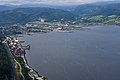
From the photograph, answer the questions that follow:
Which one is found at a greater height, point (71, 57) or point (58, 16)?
point (71, 57)

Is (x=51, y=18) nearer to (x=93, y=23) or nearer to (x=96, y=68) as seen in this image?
(x=93, y=23)

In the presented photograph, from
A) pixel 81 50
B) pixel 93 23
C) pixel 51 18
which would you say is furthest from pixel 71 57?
pixel 51 18

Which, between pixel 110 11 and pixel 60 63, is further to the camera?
pixel 110 11

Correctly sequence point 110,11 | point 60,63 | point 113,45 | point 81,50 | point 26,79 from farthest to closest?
point 110,11 < point 113,45 < point 81,50 < point 60,63 < point 26,79

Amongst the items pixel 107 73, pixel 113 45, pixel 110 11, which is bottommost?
pixel 110 11

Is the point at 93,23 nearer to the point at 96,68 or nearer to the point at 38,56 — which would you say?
the point at 38,56

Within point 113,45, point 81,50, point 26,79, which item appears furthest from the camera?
point 113,45

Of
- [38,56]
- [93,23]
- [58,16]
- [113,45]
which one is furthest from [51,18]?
[38,56]
